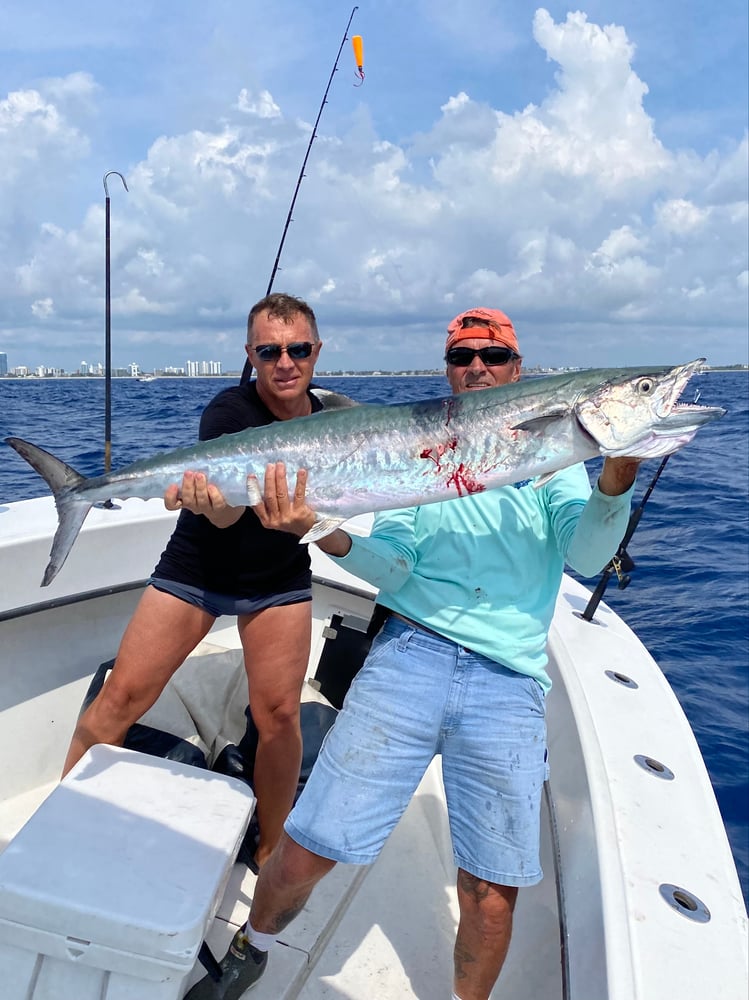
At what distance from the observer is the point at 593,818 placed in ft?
7.02

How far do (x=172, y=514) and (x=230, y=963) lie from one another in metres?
2.38

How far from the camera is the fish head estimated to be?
204cm

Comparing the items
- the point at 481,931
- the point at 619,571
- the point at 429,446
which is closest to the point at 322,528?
the point at 429,446

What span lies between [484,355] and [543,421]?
435 mm

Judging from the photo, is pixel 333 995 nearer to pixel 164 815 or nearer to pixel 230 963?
pixel 230 963

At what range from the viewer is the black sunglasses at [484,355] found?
98.4 inches

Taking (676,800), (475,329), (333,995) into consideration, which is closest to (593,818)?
(676,800)

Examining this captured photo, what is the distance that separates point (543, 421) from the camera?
2195 millimetres

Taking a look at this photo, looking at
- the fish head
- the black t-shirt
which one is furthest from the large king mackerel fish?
the black t-shirt

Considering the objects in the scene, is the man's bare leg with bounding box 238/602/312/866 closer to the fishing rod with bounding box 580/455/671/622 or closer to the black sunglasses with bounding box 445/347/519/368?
the black sunglasses with bounding box 445/347/519/368

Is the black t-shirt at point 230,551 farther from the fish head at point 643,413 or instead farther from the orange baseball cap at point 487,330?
the fish head at point 643,413

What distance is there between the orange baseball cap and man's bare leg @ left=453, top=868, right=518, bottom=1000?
5.70 feet

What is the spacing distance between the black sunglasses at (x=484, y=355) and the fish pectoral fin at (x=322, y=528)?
744 mm

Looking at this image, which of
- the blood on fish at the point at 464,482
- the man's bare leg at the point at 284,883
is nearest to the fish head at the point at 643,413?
the blood on fish at the point at 464,482
